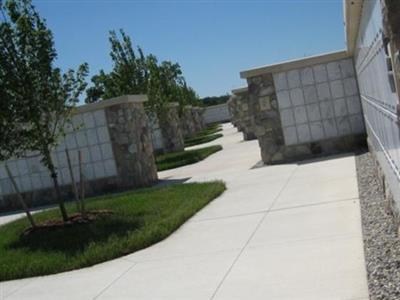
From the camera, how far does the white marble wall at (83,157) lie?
45.0 feet

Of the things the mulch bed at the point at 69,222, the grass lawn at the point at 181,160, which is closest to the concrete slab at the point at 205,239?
the mulch bed at the point at 69,222

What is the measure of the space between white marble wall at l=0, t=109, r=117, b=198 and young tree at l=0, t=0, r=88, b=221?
15.0 feet

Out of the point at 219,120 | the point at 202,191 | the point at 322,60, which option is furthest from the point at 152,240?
the point at 219,120

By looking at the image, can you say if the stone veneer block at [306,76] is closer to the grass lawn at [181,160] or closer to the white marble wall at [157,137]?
the grass lawn at [181,160]

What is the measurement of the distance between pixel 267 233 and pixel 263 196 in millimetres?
2531

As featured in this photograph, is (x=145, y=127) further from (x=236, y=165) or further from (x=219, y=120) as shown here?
(x=219, y=120)

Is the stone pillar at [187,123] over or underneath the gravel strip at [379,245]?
over

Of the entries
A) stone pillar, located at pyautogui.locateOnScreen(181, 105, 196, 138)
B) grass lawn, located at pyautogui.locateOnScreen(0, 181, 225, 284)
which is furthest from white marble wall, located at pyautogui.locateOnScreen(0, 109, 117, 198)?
stone pillar, located at pyautogui.locateOnScreen(181, 105, 196, 138)

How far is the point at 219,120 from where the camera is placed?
61.7 metres

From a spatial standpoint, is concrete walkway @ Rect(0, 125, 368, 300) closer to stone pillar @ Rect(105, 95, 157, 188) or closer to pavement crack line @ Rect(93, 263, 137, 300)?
pavement crack line @ Rect(93, 263, 137, 300)

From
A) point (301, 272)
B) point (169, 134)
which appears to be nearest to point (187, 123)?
point (169, 134)

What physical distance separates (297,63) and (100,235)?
23.1ft

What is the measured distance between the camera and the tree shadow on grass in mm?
7562

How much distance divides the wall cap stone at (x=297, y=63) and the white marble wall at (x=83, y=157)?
367cm
